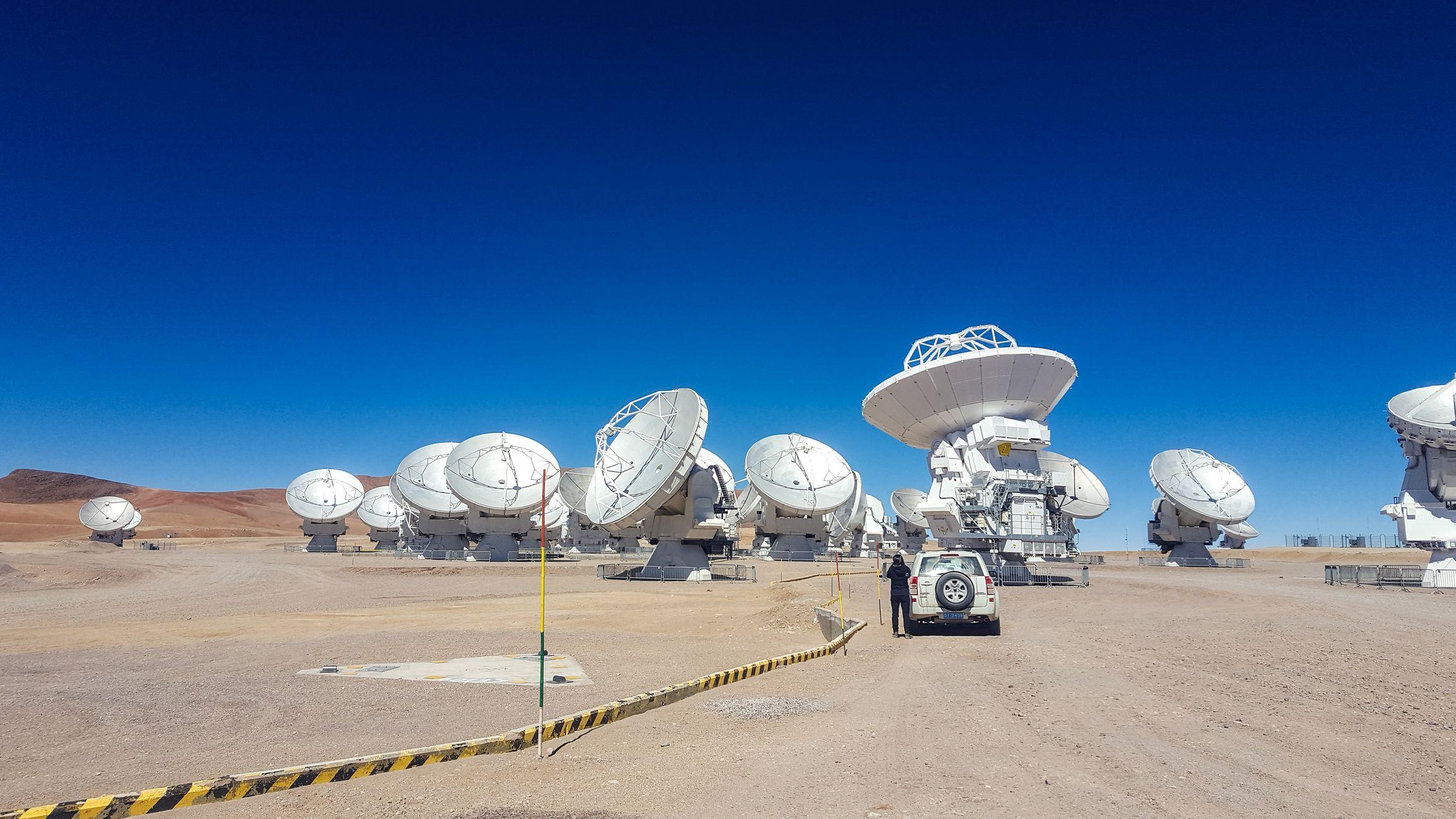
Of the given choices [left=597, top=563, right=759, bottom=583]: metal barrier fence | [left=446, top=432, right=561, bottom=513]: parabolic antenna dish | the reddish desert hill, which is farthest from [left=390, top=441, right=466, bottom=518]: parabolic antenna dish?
the reddish desert hill

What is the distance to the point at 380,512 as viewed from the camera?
76688 mm

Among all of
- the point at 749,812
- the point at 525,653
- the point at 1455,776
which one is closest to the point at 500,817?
→ the point at 749,812

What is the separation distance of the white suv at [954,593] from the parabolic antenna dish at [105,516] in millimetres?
90819

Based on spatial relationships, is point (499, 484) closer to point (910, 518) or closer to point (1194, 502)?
point (910, 518)

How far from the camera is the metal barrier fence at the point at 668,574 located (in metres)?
35.7

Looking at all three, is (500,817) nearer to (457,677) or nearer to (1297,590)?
(457,677)

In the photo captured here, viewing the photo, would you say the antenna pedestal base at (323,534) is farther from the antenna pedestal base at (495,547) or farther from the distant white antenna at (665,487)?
the distant white antenna at (665,487)

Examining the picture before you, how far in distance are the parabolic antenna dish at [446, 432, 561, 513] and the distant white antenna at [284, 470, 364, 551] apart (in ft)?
89.3

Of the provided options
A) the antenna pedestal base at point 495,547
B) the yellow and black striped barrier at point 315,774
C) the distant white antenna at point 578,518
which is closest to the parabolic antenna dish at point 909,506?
the distant white antenna at point 578,518

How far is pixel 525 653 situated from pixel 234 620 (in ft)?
30.1

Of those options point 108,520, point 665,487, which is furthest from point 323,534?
point 665,487

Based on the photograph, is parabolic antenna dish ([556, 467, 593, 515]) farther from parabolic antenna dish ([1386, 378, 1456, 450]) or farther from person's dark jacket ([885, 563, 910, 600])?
person's dark jacket ([885, 563, 910, 600])

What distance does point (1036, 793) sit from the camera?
19.6 ft

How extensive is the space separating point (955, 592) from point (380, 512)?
2775 inches
